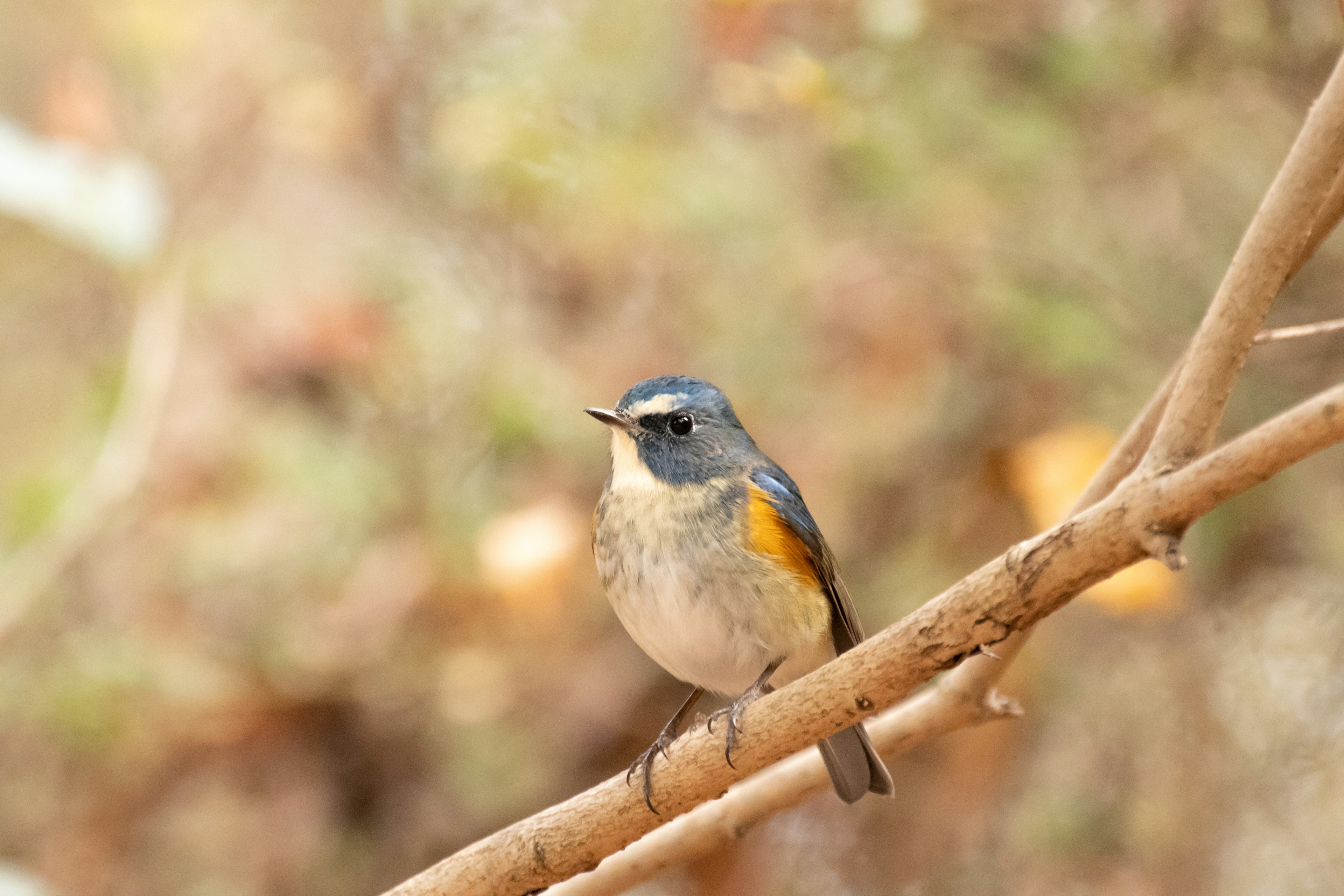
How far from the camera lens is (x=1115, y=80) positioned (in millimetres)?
4133

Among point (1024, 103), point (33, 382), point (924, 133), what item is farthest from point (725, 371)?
point (33, 382)

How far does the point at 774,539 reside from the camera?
2.39 meters

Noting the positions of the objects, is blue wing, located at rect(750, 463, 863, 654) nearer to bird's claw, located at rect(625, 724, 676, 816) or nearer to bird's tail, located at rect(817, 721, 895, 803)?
bird's tail, located at rect(817, 721, 895, 803)

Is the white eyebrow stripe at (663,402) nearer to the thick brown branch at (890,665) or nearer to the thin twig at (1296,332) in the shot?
the thick brown branch at (890,665)

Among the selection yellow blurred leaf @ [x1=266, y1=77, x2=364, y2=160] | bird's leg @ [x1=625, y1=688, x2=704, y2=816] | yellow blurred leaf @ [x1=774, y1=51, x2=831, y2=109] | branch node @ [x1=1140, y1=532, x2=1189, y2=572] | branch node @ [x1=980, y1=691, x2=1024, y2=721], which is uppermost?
yellow blurred leaf @ [x1=266, y1=77, x2=364, y2=160]

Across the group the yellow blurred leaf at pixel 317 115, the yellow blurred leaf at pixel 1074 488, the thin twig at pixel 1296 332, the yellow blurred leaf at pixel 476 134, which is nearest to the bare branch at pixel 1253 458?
the thin twig at pixel 1296 332

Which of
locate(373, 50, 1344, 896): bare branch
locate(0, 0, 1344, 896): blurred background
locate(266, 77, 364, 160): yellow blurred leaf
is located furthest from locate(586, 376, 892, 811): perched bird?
locate(266, 77, 364, 160): yellow blurred leaf

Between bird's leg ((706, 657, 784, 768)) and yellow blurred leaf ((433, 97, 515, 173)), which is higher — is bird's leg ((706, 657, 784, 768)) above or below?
below

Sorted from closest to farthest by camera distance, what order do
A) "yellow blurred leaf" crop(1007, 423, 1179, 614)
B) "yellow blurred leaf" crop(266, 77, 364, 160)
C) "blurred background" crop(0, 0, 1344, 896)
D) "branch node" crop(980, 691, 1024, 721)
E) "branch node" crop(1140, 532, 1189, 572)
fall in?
1. "branch node" crop(1140, 532, 1189, 572)
2. "branch node" crop(980, 691, 1024, 721)
3. "yellow blurred leaf" crop(1007, 423, 1179, 614)
4. "blurred background" crop(0, 0, 1344, 896)
5. "yellow blurred leaf" crop(266, 77, 364, 160)

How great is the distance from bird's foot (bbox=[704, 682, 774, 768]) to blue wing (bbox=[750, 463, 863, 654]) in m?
0.22

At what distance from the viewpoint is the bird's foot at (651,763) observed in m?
1.92

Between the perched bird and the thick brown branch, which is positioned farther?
the perched bird

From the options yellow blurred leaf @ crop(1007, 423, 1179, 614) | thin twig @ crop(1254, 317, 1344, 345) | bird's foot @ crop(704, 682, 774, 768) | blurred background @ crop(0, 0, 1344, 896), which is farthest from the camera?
blurred background @ crop(0, 0, 1344, 896)

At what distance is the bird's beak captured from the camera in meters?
2.38
